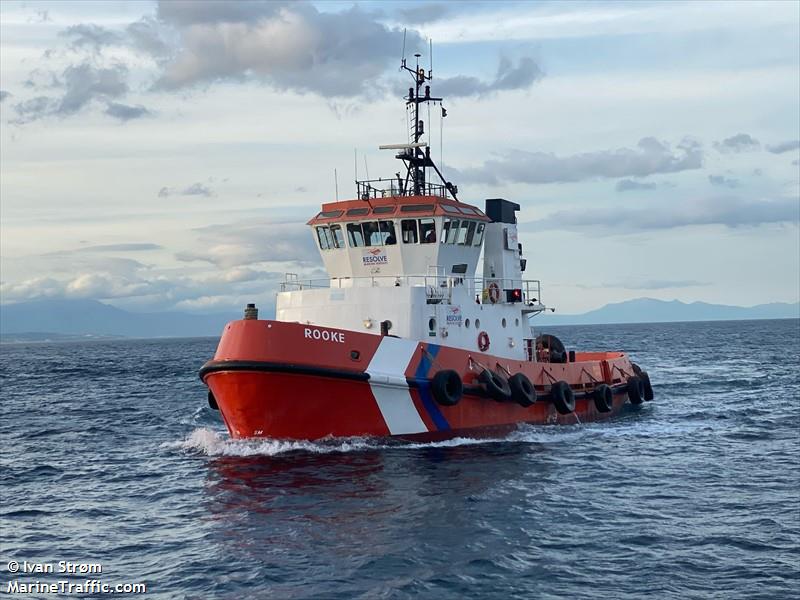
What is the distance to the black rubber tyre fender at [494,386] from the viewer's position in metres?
18.6

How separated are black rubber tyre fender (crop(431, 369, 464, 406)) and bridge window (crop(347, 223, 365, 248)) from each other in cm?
400

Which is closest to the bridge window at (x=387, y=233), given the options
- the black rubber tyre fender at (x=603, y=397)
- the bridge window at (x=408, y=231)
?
the bridge window at (x=408, y=231)

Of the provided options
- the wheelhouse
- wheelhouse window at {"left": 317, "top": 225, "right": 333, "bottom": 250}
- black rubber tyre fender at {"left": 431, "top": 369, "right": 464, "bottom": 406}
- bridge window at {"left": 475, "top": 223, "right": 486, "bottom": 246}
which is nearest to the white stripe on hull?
black rubber tyre fender at {"left": 431, "top": 369, "right": 464, "bottom": 406}

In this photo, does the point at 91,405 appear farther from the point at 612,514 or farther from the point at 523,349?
the point at 612,514

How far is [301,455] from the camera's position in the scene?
16.2 meters

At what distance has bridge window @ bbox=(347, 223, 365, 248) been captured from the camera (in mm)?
19953

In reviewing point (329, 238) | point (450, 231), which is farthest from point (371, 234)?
point (450, 231)

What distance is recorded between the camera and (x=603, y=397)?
23.4m

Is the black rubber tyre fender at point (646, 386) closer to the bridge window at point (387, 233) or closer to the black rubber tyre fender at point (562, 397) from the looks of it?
the black rubber tyre fender at point (562, 397)

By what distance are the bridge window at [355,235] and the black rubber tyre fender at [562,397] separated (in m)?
5.77

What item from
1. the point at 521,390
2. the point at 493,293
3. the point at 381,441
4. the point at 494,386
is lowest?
the point at 381,441

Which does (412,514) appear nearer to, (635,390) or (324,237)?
(324,237)

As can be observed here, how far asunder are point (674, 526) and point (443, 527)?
3.25 m

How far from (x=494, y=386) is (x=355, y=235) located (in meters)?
4.65
